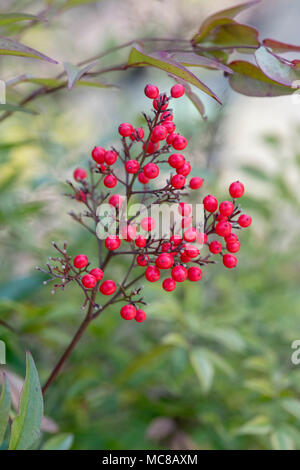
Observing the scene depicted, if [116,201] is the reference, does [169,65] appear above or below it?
above

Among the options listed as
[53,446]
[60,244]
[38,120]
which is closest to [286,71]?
[53,446]

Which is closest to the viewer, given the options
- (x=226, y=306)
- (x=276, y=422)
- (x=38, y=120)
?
(x=276, y=422)

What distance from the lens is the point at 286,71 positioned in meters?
0.47

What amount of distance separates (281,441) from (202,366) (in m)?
0.15

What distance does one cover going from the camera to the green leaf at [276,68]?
0.45 meters

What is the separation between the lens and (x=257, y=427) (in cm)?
68

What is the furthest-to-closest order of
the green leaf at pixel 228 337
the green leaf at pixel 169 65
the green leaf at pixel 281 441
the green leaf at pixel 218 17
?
the green leaf at pixel 228 337
the green leaf at pixel 281 441
the green leaf at pixel 218 17
the green leaf at pixel 169 65

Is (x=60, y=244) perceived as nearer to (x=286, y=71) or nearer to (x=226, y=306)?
(x=226, y=306)

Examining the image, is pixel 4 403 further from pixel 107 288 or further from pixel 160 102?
pixel 160 102

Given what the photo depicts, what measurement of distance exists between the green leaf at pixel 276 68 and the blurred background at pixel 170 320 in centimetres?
20

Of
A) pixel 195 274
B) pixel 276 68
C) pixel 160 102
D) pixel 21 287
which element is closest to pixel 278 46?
pixel 276 68

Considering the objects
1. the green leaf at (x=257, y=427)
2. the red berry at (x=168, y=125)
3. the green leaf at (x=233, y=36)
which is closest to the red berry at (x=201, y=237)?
the red berry at (x=168, y=125)

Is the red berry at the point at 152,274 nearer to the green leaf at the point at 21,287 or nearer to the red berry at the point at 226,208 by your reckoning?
the red berry at the point at 226,208

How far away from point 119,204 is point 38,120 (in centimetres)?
95
